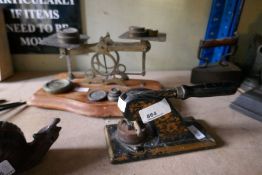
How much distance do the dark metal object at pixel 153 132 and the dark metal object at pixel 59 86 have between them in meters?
0.25

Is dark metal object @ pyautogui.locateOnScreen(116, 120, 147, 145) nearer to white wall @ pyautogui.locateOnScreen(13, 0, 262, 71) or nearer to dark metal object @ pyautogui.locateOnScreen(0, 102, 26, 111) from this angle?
dark metal object @ pyautogui.locateOnScreen(0, 102, 26, 111)

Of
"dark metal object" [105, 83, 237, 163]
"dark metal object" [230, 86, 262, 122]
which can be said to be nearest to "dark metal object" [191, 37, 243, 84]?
"dark metal object" [230, 86, 262, 122]

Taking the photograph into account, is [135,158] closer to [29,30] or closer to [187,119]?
[187,119]

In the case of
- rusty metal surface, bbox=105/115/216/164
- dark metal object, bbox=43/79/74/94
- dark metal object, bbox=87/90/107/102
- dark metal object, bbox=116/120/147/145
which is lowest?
rusty metal surface, bbox=105/115/216/164

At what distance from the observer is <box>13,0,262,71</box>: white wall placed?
36.4 inches

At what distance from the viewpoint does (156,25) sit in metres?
0.96

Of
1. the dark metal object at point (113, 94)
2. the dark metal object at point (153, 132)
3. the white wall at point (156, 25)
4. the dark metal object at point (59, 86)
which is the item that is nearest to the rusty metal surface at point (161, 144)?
the dark metal object at point (153, 132)

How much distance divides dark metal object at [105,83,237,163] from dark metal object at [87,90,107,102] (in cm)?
14

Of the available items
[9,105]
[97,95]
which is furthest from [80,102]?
[9,105]

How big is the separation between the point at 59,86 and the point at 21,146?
313mm

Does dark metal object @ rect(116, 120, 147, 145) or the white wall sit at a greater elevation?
the white wall

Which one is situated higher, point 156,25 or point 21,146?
point 156,25

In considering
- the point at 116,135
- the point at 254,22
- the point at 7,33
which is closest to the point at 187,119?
the point at 116,135

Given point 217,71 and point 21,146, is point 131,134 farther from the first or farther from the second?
point 217,71
